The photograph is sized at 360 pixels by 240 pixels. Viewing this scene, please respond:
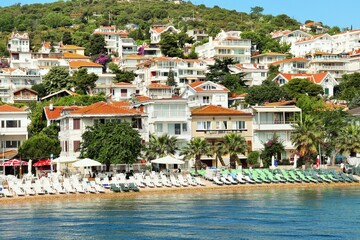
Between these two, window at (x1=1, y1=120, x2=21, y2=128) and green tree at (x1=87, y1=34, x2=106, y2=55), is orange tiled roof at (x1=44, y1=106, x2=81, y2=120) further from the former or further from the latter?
green tree at (x1=87, y1=34, x2=106, y2=55)

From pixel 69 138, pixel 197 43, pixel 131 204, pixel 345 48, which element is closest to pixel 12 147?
pixel 69 138

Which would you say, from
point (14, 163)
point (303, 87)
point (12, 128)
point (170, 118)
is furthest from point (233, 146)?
point (303, 87)

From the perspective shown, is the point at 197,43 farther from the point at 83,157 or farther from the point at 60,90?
the point at 83,157

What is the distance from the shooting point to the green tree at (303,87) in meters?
108

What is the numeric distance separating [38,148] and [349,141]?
26.9 metres

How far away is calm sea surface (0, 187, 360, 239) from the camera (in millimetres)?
34219

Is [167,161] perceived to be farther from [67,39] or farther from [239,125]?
[67,39]

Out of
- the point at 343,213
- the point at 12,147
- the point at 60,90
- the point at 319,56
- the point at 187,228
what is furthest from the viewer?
the point at 319,56

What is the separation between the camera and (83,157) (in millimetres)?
59531

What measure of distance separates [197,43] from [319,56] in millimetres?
29792

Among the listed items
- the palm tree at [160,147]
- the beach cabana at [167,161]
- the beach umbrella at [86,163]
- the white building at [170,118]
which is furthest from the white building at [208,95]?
the beach umbrella at [86,163]

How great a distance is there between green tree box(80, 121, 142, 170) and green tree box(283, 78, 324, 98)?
51.5 m

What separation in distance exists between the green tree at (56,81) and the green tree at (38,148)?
45.9 metres

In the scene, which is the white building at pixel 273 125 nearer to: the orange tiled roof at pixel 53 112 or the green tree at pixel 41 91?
the orange tiled roof at pixel 53 112
